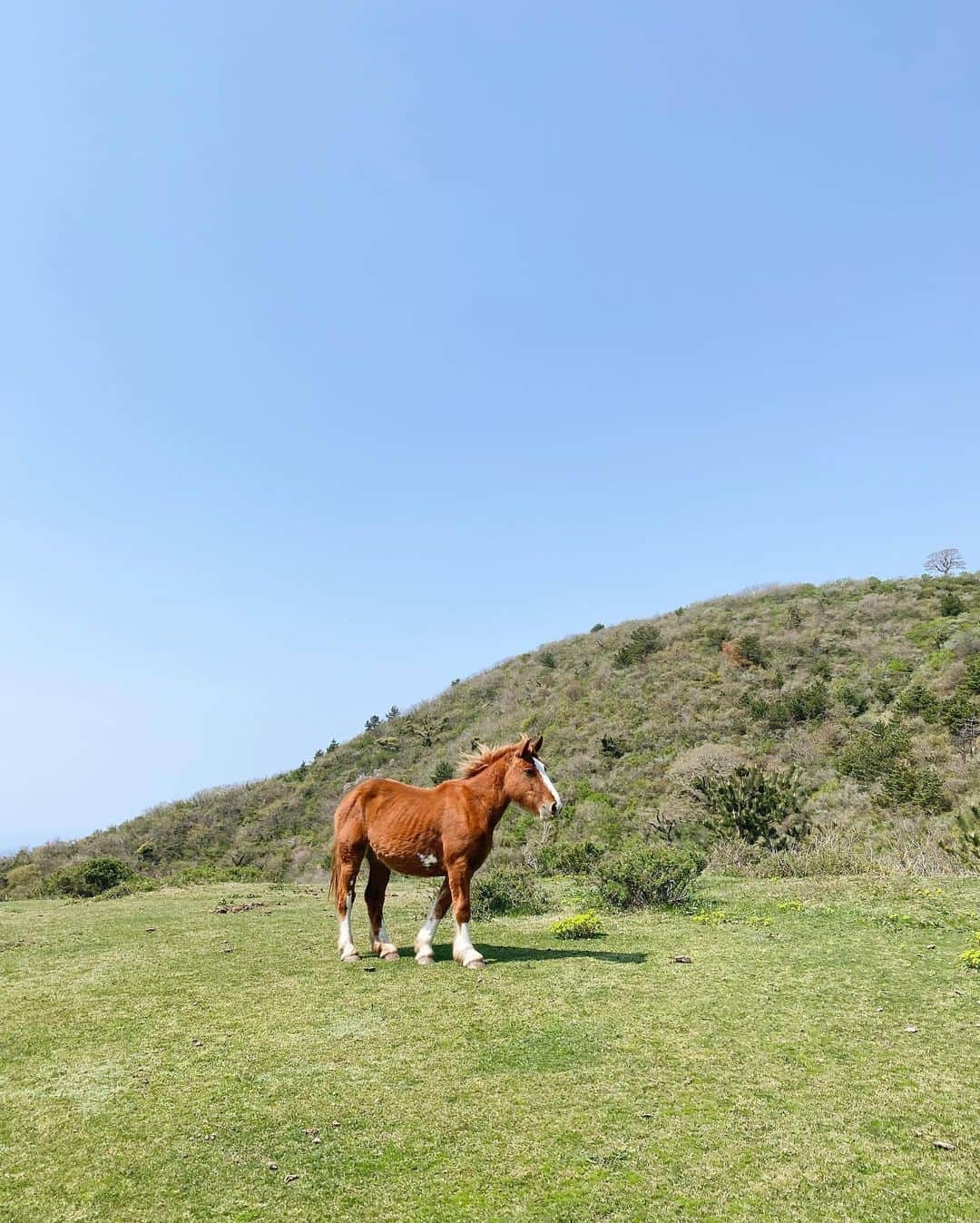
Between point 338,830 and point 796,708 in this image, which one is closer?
point 338,830

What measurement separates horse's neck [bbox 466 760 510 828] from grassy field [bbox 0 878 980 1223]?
158 centimetres

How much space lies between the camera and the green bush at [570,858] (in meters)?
17.4

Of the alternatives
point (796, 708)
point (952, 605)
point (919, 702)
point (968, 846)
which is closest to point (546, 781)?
point (968, 846)

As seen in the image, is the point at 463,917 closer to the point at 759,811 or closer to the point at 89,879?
the point at 759,811

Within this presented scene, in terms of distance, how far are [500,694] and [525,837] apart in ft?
69.6

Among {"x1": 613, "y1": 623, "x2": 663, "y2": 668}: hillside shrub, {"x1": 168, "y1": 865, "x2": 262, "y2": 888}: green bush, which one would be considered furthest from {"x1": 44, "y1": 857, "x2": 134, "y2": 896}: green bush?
{"x1": 613, "y1": 623, "x2": 663, "y2": 668}: hillside shrub

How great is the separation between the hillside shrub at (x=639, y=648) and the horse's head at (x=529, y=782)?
3690 centimetres

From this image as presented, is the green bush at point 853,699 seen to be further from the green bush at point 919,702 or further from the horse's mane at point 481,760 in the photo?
the horse's mane at point 481,760

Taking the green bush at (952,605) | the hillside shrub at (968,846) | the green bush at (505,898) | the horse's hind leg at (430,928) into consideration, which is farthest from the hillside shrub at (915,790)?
the green bush at (952,605)

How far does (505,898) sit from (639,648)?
113ft

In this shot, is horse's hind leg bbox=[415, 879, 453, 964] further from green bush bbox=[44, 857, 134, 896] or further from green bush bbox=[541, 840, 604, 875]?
→ green bush bbox=[44, 857, 134, 896]

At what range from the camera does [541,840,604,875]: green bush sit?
57.2 ft

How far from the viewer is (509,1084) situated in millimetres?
4688

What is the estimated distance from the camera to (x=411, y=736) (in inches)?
1885
